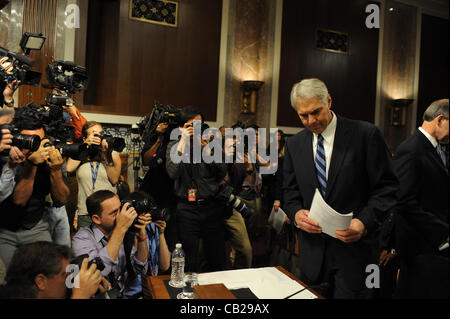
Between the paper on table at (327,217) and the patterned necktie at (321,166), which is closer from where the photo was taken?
the paper on table at (327,217)

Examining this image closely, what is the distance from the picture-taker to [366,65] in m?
3.91

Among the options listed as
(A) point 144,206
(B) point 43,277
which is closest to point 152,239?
(A) point 144,206

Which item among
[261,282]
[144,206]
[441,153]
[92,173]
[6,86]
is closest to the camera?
[441,153]

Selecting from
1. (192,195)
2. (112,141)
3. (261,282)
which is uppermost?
(112,141)

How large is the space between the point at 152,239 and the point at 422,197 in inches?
52.4

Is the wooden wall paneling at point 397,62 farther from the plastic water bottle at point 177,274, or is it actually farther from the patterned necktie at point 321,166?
the plastic water bottle at point 177,274

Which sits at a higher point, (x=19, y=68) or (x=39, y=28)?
(x=39, y=28)

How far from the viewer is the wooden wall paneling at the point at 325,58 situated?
388 centimetres

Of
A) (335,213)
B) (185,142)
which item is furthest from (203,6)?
(335,213)

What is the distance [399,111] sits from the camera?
12.5 ft

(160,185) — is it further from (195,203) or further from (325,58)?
(325,58)

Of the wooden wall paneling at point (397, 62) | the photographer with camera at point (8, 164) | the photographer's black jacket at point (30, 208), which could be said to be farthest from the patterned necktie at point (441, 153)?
the wooden wall paneling at point (397, 62)

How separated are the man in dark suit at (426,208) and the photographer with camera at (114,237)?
1.10 meters
